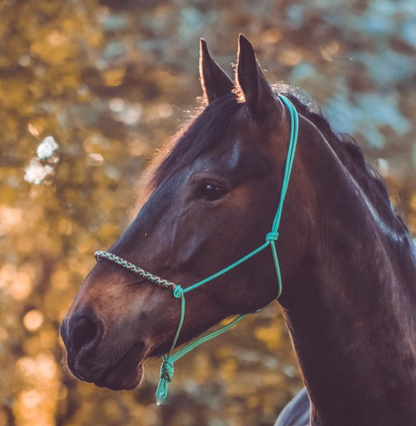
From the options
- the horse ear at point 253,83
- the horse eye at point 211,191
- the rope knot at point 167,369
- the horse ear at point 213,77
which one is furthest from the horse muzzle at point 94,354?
the horse ear at point 213,77

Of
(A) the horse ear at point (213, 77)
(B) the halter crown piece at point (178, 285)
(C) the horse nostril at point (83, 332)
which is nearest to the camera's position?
(C) the horse nostril at point (83, 332)

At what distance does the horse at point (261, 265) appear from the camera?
6.53 feet

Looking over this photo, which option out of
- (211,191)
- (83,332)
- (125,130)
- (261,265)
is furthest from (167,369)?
(125,130)

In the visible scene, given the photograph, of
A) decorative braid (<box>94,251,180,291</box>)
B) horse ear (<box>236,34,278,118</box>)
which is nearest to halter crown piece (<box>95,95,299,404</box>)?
decorative braid (<box>94,251,180,291</box>)

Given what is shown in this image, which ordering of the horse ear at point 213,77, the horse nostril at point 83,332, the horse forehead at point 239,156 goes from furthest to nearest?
the horse ear at point 213,77
the horse forehead at point 239,156
the horse nostril at point 83,332

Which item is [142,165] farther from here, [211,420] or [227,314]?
[227,314]

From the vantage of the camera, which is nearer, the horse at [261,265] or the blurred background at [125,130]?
the horse at [261,265]

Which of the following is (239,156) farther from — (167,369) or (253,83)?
(167,369)

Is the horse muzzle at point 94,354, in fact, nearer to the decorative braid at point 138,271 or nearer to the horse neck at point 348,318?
the decorative braid at point 138,271

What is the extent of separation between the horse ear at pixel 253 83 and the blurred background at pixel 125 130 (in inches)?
148

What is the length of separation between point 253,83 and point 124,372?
3.18 feet

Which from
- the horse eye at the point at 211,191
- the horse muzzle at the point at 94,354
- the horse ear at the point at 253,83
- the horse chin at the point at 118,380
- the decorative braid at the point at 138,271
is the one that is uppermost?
the horse ear at the point at 253,83

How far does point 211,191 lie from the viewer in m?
2.07

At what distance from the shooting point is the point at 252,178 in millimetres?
2113
